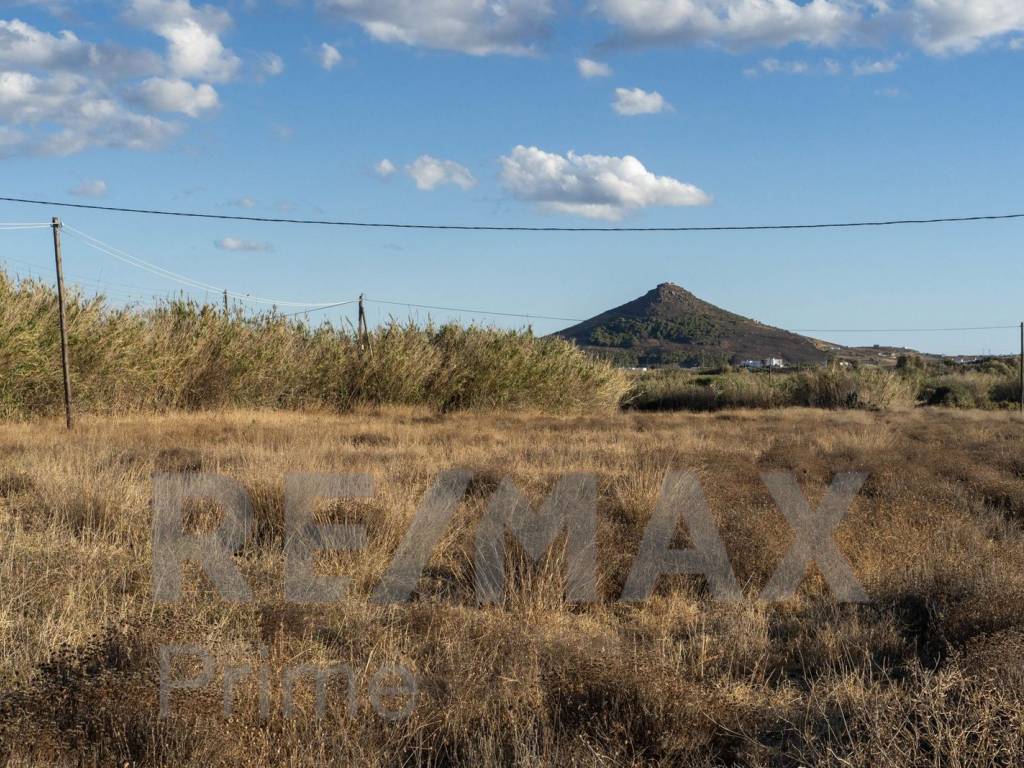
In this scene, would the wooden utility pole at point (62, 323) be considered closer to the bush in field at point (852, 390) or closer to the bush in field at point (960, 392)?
the bush in field at point (852, 390)

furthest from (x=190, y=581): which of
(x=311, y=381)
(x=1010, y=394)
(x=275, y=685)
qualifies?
(x=1010, y=394)

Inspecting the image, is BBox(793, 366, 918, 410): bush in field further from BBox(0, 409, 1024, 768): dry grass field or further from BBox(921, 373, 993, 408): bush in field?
BBox(0, 409, 1024, 768): dry grass field

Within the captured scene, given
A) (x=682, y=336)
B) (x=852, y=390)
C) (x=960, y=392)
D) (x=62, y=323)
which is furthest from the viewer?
(x=682, y=336)

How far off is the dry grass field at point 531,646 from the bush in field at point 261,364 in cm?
1332

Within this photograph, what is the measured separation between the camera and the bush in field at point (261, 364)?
22.8m

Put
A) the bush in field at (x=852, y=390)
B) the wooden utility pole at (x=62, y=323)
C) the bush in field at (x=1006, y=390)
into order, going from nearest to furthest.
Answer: the wooden utility pole at (x=62, y=323) < the bush in field at (x=852, y=390) < the bush in field at (x=1006, y=390)

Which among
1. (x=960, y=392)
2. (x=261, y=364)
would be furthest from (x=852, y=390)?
(x=261, y=364)

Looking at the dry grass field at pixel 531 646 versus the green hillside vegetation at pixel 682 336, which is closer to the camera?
the dry grass field at pixel 531 646

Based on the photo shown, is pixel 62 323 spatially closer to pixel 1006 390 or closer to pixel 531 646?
pixel 531 646

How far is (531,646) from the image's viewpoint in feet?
17.3

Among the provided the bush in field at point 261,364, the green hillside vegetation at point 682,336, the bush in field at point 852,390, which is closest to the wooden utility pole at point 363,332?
the bush in field at point 261,364

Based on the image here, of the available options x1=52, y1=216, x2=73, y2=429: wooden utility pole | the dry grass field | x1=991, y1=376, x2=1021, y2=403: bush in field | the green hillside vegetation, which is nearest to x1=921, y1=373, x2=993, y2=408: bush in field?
x1=991, y1=376, x2=1021, y2=403: bush in field

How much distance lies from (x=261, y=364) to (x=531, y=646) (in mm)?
25133

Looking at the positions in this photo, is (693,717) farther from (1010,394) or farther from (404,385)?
(1010,394)
